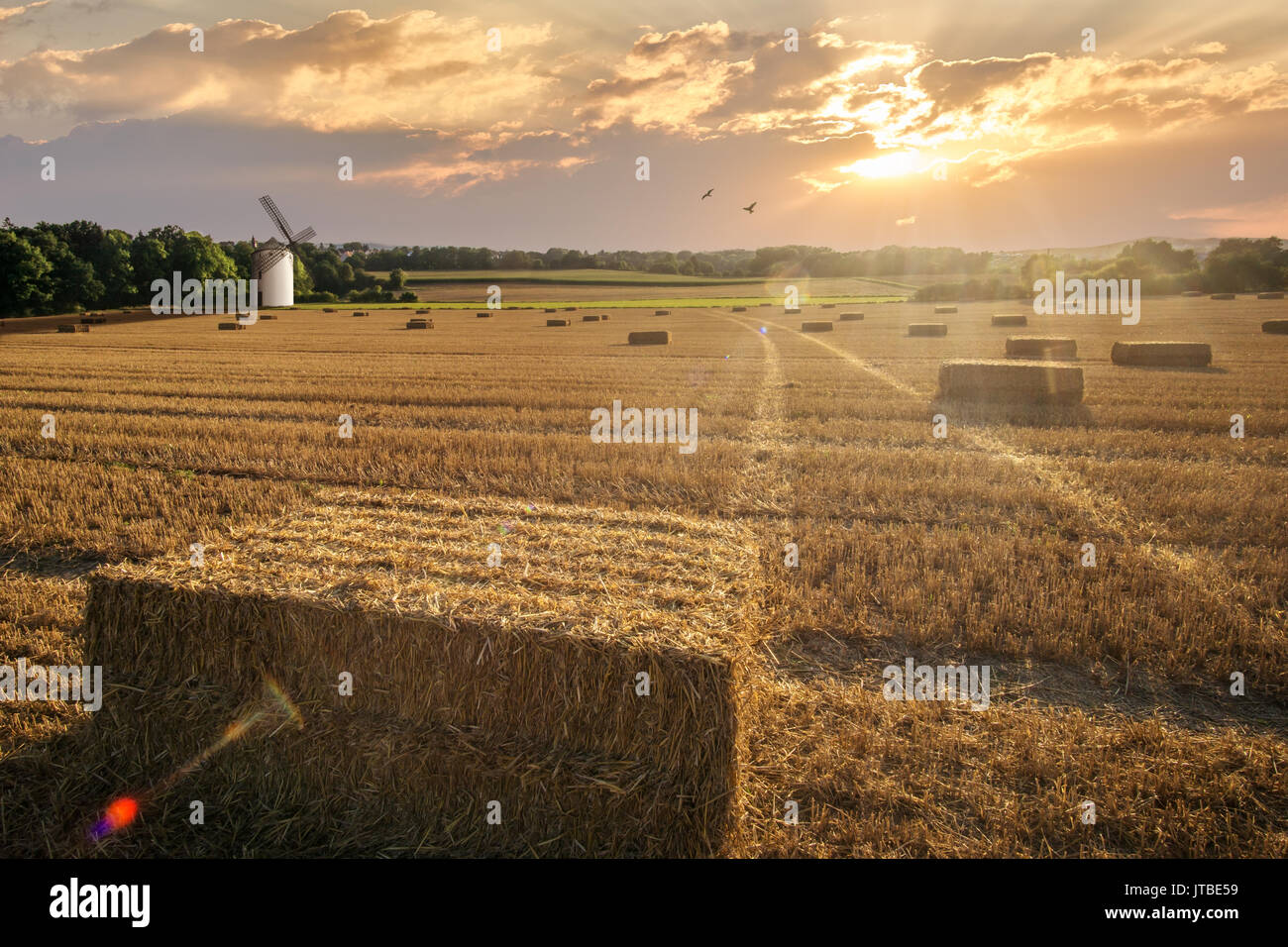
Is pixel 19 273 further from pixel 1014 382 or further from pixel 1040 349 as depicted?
pixel 1014 382

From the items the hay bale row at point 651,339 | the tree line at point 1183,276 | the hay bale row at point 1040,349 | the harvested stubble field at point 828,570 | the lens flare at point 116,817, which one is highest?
the tree line at point 1183,276

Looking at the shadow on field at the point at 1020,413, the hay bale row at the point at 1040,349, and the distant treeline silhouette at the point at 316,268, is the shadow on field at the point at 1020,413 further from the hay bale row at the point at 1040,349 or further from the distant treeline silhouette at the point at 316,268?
the distant treeline silhouette at the point at 316,268

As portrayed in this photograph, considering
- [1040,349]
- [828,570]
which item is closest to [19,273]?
[1040,349]

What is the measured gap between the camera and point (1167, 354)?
22719 millimetres

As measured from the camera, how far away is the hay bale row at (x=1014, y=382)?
16484 mm

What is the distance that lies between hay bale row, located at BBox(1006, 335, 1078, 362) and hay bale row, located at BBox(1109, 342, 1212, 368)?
259cm

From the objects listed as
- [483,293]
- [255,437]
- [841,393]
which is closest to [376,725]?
[255,437]

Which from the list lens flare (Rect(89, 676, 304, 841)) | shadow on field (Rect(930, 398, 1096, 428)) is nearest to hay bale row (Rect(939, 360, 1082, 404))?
shadow on field (Rect(930, 398, 1096, 428))

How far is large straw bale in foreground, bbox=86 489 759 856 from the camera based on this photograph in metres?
3.75

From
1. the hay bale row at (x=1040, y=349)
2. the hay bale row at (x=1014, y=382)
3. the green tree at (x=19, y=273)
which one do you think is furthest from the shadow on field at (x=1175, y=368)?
the green tree at (x=19, y=273)

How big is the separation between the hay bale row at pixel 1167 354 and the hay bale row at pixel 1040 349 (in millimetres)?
2586
